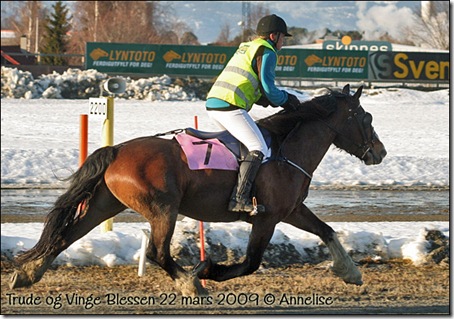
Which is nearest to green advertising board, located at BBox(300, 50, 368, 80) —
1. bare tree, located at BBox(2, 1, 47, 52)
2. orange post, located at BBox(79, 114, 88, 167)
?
orange post, located at BBox(79, 114, 88, 167)

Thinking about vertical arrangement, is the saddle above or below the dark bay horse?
above

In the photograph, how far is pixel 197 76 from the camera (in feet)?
107

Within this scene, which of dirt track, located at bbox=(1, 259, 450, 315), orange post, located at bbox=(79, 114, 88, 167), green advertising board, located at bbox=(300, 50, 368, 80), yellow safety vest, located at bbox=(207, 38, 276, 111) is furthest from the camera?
green advertising board, located at bbox=(300, 50, 368, 80)

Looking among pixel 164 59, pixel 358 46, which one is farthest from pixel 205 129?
pixel 358 46

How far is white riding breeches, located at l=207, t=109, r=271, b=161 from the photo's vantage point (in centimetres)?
732

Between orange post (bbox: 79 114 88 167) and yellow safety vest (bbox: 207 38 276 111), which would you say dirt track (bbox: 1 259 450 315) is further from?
yellow safety vest (bbox: 207 38 276 111)

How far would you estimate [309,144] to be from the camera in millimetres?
7895

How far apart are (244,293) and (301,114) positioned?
1.75 meters

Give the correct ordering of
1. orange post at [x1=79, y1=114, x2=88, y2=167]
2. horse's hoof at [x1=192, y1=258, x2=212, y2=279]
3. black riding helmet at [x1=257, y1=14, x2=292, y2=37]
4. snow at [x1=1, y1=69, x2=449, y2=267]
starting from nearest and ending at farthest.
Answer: horse's hoof at [x1=192, y1=258, x2=212, y2=279]
black riding helmet at [x1=257, y1=14, x2=292, y2=37]
snow at [x1=1, y1=69, x2=449, y2=267]
orange post at [x1=79, y1=114, x2=88, y2=167]

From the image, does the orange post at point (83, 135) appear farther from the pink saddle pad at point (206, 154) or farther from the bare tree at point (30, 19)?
the bare tree at point (30, 19)

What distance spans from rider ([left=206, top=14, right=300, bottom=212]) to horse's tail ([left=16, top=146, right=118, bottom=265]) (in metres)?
1.04

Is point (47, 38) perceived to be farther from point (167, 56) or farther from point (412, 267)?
point (412, 267)

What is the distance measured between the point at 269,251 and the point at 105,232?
5.69ft

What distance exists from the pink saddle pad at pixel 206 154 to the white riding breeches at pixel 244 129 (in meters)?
0.16
